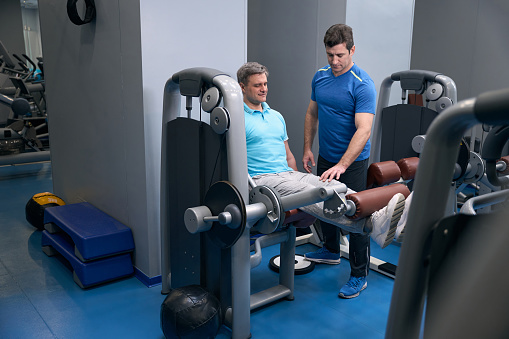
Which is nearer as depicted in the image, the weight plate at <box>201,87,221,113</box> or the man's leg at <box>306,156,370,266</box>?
the weight plate at <box>201,87,221,113</box>

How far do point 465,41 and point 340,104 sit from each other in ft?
10.9

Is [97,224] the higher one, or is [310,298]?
[97,224]

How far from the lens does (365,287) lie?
9.16 ft

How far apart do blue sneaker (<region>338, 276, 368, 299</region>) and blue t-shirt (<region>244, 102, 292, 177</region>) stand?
0.81 meters

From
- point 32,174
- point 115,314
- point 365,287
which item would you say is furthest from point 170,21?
point 32,174

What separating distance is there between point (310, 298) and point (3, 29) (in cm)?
1016

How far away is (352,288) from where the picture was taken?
2693 mm

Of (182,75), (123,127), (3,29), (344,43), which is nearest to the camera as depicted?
(182,75)

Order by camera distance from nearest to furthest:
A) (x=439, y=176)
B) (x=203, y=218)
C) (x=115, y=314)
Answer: (x=439, y=176), (x=203, y=218), (x=115, y=314)

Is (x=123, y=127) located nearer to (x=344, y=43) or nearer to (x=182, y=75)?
(x=182, y=75)

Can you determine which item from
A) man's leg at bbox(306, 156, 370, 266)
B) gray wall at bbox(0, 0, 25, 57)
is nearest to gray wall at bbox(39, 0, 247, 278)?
man's leg at bbox(306, 156, 370, 266)

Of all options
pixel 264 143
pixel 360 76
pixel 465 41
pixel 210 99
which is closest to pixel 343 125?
pixel 360 76

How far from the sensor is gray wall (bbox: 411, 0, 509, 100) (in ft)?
16.3

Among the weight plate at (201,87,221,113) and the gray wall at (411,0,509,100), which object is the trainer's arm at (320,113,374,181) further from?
the gray wall at (411,0,509,100)
